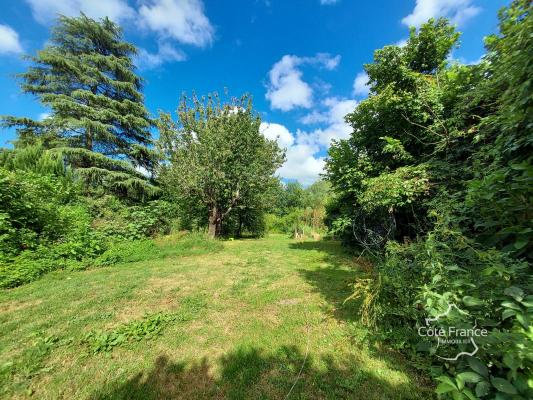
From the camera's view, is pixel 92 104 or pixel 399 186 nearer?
pixel 399 186

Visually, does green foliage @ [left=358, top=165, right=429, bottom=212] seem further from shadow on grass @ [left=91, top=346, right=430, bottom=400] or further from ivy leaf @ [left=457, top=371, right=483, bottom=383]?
ivy leaf @ [left=457, top=371, right=483, bottom=383]

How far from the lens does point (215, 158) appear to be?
10.4 metres

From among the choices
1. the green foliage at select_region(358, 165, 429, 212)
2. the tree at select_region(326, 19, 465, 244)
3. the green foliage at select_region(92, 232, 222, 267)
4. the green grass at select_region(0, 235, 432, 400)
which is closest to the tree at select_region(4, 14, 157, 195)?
the green foliage at select_region(92, 232, 222, 267)

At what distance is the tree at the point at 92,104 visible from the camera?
35.4 ft

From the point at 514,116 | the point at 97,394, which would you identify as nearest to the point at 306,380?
the point at 97,394

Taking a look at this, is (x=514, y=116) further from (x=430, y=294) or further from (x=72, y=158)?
(x=72, y=158)

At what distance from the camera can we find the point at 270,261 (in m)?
7.13

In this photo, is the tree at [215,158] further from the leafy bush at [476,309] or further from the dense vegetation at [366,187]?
the leafy bush at [476,309]

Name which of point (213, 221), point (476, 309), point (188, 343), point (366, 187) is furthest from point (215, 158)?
point (476, 309)

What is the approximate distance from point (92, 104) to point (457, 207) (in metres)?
15.7

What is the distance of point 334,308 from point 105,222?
8.76 metres

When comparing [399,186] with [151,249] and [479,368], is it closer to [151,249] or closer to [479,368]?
[479,368]

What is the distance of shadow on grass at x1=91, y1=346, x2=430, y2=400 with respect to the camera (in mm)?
2094

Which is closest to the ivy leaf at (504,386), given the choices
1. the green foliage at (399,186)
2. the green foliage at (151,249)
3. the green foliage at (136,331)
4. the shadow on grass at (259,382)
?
the shadow on grass at (259,382)
